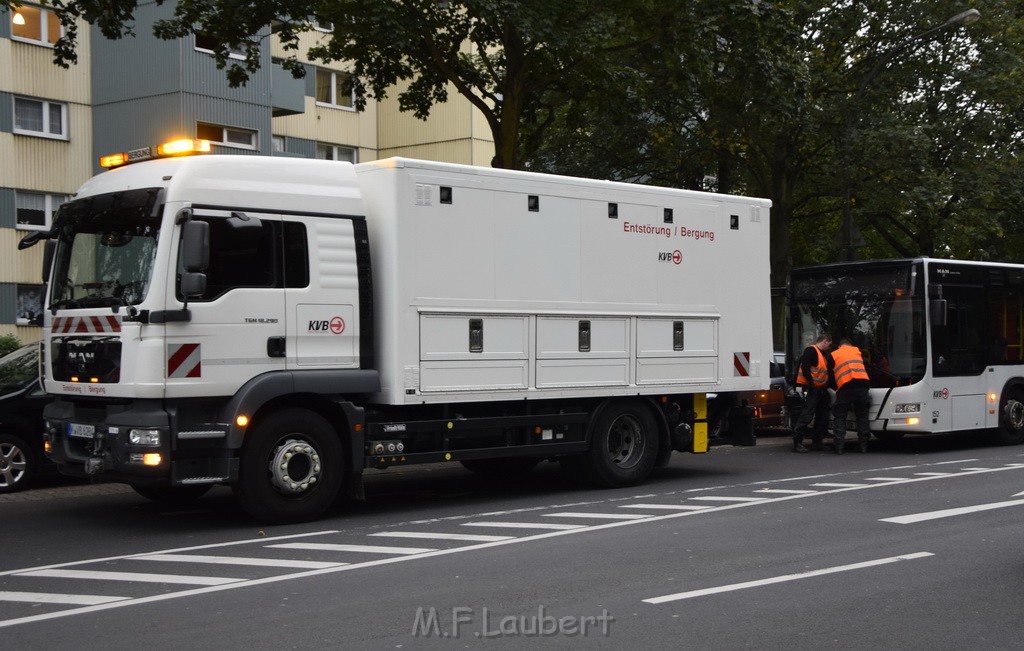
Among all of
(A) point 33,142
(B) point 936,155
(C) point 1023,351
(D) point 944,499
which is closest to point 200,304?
(D) point 944,499

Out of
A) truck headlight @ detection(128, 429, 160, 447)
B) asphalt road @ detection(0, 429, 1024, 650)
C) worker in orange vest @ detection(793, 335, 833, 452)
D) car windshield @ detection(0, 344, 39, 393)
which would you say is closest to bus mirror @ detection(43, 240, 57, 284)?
truck headlight @ detection(128, 429, 160, 447)

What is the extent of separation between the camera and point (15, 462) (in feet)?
41.3

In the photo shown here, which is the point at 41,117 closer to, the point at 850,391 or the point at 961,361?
the point at 850,391

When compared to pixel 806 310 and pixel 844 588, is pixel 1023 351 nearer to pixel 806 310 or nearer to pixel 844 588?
pixel 806 310

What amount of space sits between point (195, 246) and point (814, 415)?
10.4 m

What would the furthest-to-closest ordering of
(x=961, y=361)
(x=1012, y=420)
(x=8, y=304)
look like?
(x=8, y=304) < (x=1012, y=420) < (x=961, y=361)

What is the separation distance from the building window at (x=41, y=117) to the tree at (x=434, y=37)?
39.8ft

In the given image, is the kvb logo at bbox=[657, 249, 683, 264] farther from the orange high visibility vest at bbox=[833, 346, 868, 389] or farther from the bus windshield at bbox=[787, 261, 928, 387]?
the bus windshield at bbox=[787, 261, 928, 387]

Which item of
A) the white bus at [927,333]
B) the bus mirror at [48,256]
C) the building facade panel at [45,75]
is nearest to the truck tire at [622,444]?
the white bus at [927,333]

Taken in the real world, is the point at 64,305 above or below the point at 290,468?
above

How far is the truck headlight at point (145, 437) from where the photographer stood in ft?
31.9

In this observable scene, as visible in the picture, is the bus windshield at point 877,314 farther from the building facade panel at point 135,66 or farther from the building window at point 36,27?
the building window at point 36,27

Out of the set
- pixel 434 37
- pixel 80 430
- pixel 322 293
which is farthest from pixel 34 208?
pixel 322 293

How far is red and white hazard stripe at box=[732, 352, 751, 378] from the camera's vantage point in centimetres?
1388
